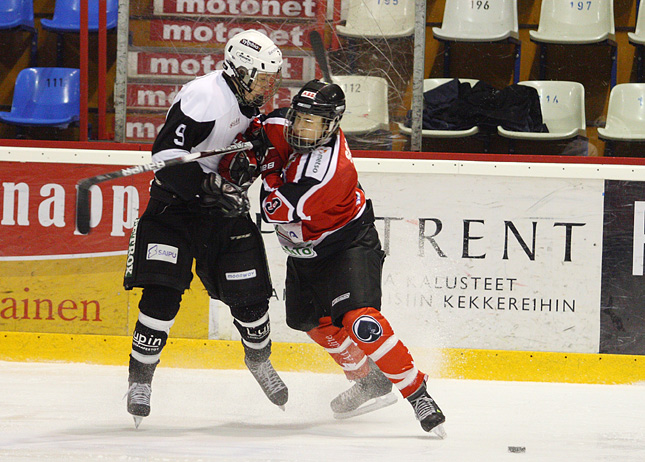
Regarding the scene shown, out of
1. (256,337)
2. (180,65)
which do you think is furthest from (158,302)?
(180,65)

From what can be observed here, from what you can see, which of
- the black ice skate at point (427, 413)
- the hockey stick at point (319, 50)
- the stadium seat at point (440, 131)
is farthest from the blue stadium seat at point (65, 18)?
the black ice skate at point (427, 413)

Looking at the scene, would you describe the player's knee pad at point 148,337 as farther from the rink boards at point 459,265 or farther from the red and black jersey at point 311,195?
the rink boards at point 459,265

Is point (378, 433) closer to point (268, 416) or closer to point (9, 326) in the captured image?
point (268, 416)

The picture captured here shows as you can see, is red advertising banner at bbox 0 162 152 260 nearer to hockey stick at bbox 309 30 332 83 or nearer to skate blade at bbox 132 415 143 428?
hockey stick at bbox 309 30 332 83

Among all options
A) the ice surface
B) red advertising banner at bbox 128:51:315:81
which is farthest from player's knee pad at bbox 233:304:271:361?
red advertising banner at bbox 128:51:315:81

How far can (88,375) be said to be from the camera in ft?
12.5

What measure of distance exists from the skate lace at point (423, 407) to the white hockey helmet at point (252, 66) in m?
1.12

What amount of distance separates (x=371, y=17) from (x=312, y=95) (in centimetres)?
143

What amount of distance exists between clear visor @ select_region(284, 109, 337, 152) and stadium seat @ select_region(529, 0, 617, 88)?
108 inches

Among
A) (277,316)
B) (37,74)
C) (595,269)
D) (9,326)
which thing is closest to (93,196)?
(9,326)

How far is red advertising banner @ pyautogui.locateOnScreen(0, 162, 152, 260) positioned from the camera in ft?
13.5

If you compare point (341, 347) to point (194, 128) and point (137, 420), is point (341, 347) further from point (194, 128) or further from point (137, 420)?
point (194, 128)

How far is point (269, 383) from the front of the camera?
3162 millimetres

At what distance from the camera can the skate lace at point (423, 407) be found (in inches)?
109
